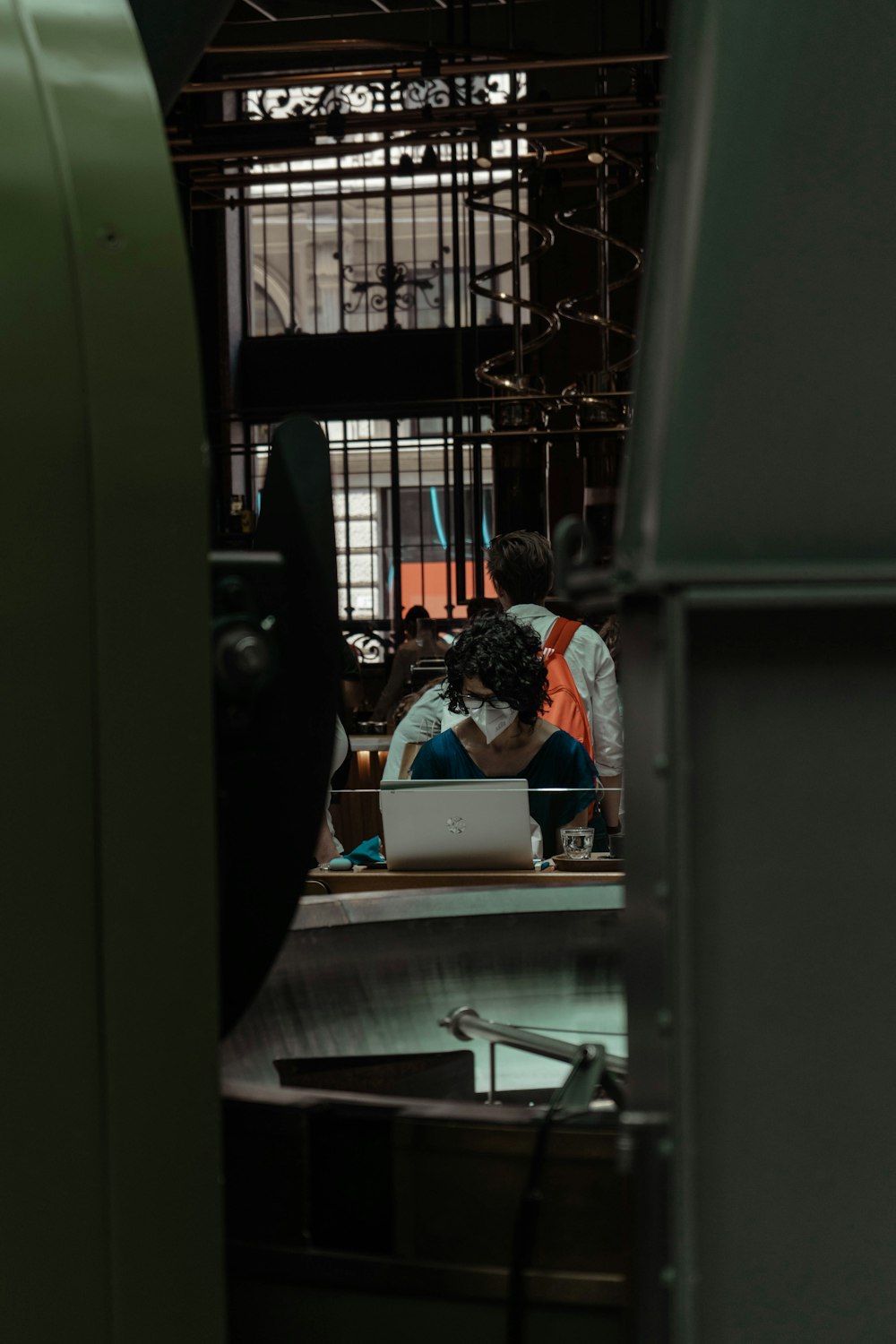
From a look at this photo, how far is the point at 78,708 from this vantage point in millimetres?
853

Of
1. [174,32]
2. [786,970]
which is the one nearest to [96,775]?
[786,970]

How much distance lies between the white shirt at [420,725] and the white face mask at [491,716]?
0.81ft

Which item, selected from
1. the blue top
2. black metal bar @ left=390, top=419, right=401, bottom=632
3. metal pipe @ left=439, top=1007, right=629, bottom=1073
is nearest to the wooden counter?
the blue top

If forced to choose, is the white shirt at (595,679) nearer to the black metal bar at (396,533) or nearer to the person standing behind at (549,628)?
the person standing behind at (549,628)

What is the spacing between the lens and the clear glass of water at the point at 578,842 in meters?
3.20

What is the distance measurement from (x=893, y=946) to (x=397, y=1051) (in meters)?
0.68

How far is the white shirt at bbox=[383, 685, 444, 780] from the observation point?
3816 millimetres

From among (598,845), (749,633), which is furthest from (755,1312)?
(598,845)

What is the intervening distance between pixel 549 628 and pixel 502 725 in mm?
452

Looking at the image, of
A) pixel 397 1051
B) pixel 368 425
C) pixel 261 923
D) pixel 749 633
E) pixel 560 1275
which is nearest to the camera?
pixel 749 633

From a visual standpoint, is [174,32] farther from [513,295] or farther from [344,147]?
[344,147]

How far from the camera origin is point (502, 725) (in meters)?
3.54

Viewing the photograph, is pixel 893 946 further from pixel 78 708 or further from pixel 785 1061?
pixel 78 708

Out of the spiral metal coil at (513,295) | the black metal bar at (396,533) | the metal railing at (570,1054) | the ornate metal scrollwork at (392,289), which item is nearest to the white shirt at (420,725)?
the spiral metal coil at (513,295)
